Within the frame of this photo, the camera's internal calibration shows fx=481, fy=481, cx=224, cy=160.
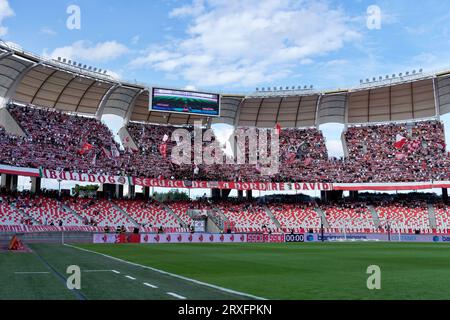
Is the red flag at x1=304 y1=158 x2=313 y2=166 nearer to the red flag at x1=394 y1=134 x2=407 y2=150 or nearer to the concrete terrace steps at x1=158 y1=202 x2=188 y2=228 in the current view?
the red flag at x1=394 y1=134 x2=407 y2=150

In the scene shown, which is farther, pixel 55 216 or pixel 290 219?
pixel 290 219

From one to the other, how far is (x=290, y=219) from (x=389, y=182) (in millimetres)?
15169

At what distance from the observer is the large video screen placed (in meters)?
66.5

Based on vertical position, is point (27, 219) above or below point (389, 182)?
below

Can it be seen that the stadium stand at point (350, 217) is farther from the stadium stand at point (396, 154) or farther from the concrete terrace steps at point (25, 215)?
the concrete terrace steps at point (25, 215)

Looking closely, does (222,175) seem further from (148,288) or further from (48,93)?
(148,288)

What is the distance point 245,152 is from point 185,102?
1454cm

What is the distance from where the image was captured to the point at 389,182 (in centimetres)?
6894

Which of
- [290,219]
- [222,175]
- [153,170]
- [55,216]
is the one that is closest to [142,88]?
[153,170]

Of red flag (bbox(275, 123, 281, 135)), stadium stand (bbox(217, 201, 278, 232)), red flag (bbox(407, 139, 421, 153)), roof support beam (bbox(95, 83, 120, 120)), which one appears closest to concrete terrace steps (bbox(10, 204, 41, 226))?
roof support beam (bbox(95, 83, 120, 120))

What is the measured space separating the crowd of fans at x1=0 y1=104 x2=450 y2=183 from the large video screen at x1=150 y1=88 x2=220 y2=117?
8.01 metres

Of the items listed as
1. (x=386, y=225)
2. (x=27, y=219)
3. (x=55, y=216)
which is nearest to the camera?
(x=27, y=219)
